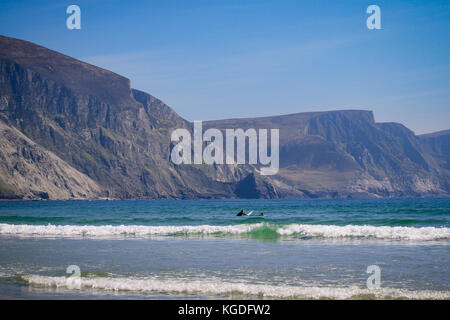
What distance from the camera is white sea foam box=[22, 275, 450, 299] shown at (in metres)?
13.3

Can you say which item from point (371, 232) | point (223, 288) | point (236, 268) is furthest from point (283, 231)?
point (223, 288)

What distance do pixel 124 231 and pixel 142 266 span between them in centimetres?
1753

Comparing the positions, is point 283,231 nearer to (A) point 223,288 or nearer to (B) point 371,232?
(B) point 371,232

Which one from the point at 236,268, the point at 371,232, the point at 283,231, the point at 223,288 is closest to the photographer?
the point at 223,288

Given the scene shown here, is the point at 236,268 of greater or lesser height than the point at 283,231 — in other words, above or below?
above

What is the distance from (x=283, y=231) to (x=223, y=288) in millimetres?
18327

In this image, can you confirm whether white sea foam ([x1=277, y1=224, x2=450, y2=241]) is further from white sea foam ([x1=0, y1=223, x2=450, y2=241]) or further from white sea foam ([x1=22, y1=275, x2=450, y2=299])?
white sea foam ([x1=22, y1=275, x2=450, y2=299])

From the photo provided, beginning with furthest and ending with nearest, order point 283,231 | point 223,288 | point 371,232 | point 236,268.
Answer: point 283,231, point 371,232, point 236,268, point 223,288

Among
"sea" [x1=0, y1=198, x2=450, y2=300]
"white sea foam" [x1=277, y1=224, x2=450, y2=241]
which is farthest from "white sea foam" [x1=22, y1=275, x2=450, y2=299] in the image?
"white sea foam" [x1=277, y1=224, x2=450, y2=241]

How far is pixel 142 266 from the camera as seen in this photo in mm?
18109

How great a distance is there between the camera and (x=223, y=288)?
14141 millimetres

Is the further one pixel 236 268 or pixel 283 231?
pixel 283 231

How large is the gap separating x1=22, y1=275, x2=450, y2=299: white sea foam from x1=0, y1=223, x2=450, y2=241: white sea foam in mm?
15297
